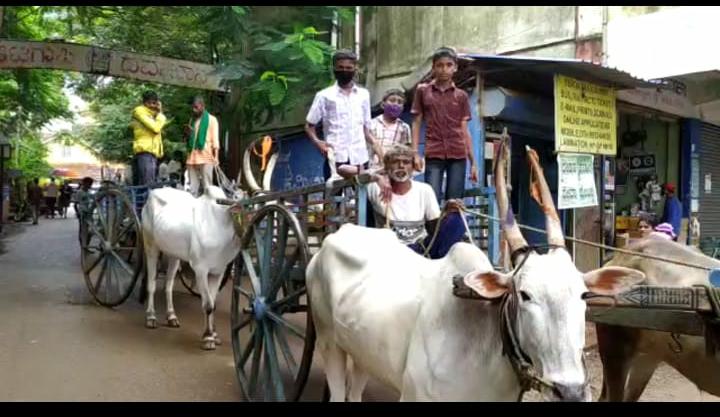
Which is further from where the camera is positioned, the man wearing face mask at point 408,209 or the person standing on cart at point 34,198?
the person standing on cart at point 34,198

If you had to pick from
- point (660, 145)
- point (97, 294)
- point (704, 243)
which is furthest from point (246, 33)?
point (704, 243)

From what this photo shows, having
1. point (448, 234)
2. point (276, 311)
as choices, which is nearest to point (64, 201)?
point (276, 311)

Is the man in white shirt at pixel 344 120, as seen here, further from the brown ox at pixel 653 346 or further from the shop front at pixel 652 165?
the shop front at pixel 652 165

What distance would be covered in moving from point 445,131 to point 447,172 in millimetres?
312

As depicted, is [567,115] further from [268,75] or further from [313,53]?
[268,75]

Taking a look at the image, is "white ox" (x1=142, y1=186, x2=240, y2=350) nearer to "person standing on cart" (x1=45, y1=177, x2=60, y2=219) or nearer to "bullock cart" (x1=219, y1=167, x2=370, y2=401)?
"bullock cart" (x1=219, y1=167, x2=370, y2=401)

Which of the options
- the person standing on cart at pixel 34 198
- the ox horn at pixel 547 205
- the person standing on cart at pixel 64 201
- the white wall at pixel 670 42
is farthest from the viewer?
the person standing on cart at pixel 64 201

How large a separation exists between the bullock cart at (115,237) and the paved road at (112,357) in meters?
0.24

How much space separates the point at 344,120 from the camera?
5590 millimetres

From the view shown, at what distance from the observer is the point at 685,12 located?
7.74 metres

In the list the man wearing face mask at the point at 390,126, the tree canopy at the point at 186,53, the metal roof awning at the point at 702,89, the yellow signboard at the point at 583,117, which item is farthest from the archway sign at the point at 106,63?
the metal roof awning at the point at 702,89

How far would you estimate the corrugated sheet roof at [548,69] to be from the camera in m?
7.29

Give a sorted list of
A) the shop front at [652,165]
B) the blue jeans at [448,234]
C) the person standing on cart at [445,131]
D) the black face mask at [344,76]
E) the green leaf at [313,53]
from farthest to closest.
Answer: the shop front at [652,165] → the green leaf at [313,53] → the black face mask at [344,76] → the person standing on cart at [445,131] → the blue jeans at [448,234]

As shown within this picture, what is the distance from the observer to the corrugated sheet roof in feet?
23.9
